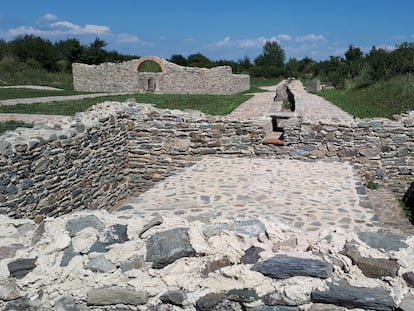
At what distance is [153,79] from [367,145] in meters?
23.7

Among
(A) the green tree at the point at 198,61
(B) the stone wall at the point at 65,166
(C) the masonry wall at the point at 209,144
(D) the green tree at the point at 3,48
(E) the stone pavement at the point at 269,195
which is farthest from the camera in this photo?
(A) the green tree at the point at 198,61

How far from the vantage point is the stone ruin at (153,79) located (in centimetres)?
3009

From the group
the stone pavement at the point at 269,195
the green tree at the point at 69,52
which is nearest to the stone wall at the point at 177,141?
the stone pavement at the point at 269,195

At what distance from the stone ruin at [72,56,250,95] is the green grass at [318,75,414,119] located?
1203 centimetres

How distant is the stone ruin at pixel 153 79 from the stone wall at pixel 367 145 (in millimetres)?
22580

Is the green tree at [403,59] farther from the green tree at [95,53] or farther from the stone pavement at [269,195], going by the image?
the green tree at [95,53]

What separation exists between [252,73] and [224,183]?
5211 centimetres

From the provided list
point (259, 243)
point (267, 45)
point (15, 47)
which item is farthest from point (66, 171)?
point (267, 45)

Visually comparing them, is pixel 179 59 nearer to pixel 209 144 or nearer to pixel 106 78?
pixel 106 78

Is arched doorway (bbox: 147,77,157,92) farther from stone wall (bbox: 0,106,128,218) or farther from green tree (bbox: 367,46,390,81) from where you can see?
stone wall (bbox: 0,106,128,218)

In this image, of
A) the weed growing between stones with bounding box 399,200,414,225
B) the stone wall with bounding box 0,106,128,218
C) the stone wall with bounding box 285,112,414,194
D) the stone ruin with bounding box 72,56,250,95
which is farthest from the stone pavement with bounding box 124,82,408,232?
the stone ruin with bounding box 72,56,250,95

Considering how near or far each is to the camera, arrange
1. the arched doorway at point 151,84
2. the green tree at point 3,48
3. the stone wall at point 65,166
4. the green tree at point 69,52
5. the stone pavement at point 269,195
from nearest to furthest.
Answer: the stone pavement at point 269,195 → the stone wall at point 65,166 → the arched doorway at point 151,84 → the green tree at point 3,48 → the green tree at point 69,52

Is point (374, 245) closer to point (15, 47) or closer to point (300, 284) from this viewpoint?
point (300, 284)

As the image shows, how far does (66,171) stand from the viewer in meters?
6.29
